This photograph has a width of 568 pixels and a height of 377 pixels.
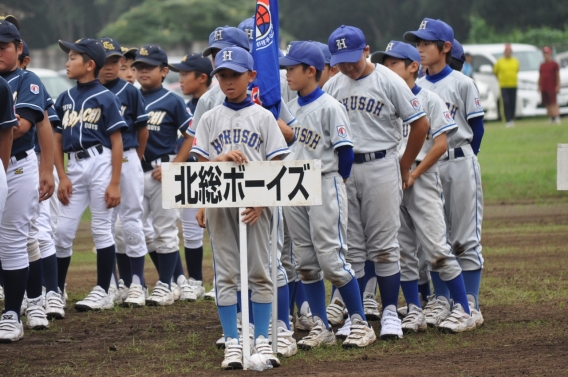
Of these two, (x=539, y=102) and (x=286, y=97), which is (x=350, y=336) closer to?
(x=286, y=97)

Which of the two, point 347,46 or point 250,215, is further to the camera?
point 347,46

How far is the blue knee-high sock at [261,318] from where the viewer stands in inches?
236

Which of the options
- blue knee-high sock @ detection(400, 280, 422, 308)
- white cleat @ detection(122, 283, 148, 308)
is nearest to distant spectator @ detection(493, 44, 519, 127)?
white cleat @ detection(122, 283, 148, 308)

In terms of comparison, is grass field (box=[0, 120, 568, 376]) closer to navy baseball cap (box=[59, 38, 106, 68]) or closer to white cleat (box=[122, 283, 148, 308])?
white cleat (box=[122, 283, 148, 308])

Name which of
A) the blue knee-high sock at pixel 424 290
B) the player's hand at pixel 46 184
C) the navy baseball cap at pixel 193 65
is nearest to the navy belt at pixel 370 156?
→ the blue knee-high sock at pixel 424 290

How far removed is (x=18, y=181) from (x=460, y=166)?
129 inches

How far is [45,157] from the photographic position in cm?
726

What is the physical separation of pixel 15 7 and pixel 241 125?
53.5 meters

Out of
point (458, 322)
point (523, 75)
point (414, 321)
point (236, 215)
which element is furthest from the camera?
point (523, 75)

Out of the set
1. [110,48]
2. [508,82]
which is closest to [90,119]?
[110,48]

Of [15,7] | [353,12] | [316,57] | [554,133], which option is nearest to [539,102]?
[554,133]

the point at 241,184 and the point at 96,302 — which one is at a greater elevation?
the point at 241,184

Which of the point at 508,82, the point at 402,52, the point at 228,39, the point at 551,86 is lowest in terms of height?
the point at 402,52

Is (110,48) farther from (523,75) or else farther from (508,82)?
(523,75)
